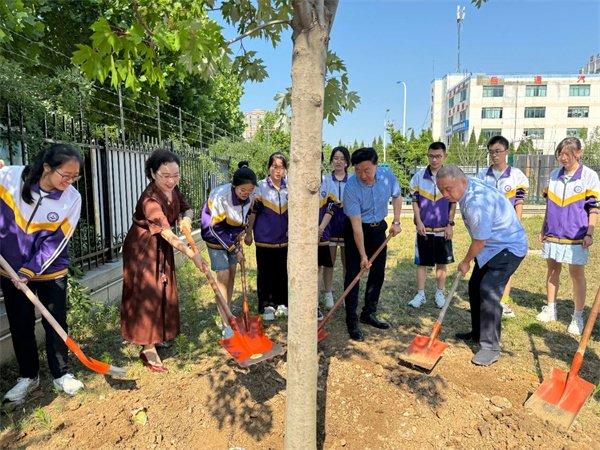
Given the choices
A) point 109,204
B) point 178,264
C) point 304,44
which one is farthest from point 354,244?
point 178,264

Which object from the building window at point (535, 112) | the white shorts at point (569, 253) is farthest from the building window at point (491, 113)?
the white shorts at point (569, 253)

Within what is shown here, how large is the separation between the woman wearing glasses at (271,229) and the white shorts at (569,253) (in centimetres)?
271

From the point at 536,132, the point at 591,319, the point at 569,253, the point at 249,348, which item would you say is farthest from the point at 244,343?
the point at 536,132

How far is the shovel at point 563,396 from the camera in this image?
2.81 meters

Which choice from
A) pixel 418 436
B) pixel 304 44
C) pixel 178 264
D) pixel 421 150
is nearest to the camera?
pixel 304 44

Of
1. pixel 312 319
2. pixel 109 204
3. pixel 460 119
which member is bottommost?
pixel 312 319

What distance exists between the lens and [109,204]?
578 cm

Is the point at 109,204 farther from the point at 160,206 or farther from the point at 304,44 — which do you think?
the point at 304,44

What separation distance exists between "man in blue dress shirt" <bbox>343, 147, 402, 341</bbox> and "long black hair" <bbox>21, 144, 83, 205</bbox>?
2276mm

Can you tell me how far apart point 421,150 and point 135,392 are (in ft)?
82.2

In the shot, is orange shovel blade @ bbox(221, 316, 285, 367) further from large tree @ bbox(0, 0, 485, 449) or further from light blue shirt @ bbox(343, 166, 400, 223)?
light blue shirt @ bbox(343, 166, 400, 223)

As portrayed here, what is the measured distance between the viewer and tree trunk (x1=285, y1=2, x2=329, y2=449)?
1.88 meters

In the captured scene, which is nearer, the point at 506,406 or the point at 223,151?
the point at 506,406

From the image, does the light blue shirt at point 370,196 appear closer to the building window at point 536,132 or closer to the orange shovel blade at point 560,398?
the orange shovel blade at point 560,398
